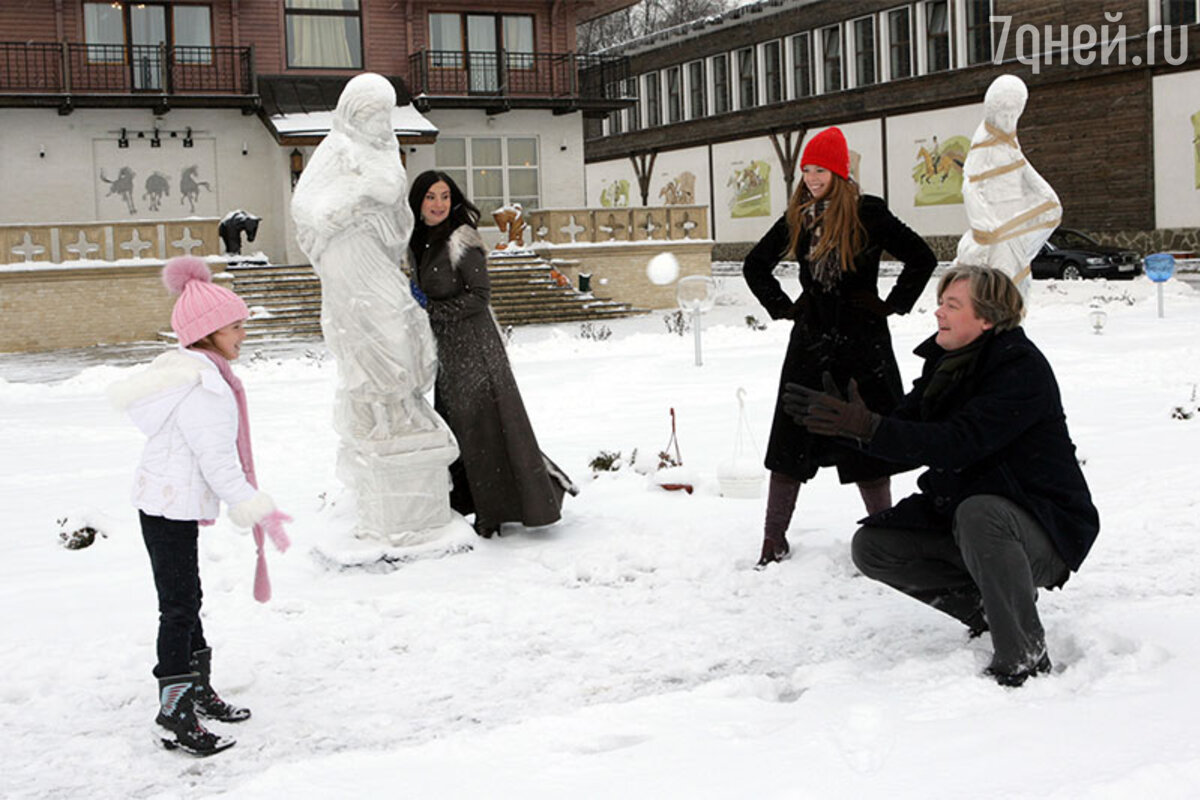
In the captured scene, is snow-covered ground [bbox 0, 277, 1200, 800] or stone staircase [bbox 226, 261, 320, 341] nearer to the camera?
snow-covered ground [bbox 0, 277, 1200, 800]

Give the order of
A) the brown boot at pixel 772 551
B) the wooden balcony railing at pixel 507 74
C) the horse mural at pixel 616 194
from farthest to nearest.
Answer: the horse mural at pixel 616 194, the wooden balcony railing at pixel 507 74, the brown boot at pixel 772 551

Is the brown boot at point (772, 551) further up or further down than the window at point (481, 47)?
further down

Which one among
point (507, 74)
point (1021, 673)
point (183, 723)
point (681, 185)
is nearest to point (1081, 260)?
point (507, 74)

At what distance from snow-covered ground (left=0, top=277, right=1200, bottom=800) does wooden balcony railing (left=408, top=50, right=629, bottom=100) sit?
2320cm

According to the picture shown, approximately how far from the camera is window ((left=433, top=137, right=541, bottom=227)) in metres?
31.1

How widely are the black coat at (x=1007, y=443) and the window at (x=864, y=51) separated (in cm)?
3772

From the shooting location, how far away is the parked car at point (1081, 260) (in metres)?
28.5

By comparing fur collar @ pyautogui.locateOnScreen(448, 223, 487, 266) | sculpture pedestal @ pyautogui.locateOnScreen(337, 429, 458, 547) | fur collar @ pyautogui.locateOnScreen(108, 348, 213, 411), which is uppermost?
fur collar @ pyautogui.locateOnScreen(448, 223, 487, 266)

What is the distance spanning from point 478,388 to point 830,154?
2.07 meters

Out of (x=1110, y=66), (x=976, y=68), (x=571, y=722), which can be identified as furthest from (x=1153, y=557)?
(x=976, y=68)

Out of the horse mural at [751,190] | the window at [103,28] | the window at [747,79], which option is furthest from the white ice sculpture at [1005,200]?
the window at [747,79]

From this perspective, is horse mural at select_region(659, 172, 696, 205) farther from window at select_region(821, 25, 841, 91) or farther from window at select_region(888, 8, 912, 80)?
window at select_region(888, 8, 912, 80)

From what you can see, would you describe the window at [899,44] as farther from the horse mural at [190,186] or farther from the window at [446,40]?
the horse mural at [190,186]

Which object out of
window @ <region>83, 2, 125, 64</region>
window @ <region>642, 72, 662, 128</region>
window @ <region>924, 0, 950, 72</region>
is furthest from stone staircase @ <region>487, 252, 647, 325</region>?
window @ <region>642, 72, 662, 128</region>
